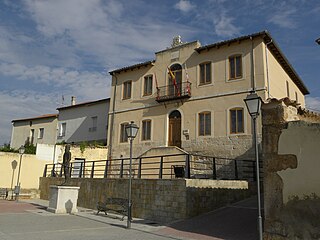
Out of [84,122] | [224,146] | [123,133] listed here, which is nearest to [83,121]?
[84,122]

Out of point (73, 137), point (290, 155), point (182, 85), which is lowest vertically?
point (290, 155)

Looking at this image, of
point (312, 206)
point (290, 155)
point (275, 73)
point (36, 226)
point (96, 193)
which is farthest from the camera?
point (275, 73)

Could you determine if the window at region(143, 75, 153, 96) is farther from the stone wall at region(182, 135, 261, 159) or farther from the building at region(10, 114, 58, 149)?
the building at region(10, 114, 58, 149)

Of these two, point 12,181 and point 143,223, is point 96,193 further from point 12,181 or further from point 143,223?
point 12,181

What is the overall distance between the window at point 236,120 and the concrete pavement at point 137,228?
21.4 ft

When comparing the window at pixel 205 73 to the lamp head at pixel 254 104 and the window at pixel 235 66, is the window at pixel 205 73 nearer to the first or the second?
the window at pixel 235 66

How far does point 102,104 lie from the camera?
2866cm

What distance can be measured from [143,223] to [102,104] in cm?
1843

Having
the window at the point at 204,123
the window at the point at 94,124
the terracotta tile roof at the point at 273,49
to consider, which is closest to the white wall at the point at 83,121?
the window at the point at 94,124

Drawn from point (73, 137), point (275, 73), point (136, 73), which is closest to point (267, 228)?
point (275, 73)

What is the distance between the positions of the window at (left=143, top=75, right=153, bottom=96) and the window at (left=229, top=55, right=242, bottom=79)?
6295mm

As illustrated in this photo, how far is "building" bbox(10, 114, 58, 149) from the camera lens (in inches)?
1278

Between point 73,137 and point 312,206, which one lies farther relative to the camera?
point 73,137

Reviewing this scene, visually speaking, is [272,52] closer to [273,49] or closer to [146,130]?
[273,49]
